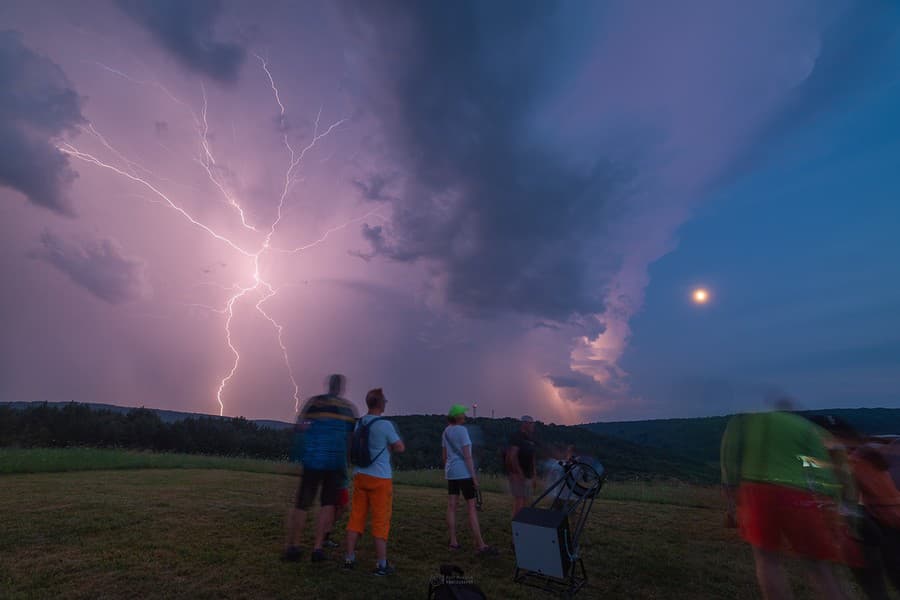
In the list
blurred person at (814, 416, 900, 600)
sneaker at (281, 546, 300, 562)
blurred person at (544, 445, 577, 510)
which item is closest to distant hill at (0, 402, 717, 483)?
blurred person at (544, 445, 577, 510)

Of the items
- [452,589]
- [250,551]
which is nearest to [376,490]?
[452,589]

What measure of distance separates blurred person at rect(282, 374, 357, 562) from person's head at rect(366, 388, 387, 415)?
47 cm

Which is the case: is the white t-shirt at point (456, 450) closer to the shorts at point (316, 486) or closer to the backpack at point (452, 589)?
the shorts at point (316, 486)

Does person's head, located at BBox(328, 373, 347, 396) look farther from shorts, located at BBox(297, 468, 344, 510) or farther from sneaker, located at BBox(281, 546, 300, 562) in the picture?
sneaker, located at BBox(281, 546, 300, 562)

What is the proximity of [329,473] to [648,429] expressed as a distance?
172 m

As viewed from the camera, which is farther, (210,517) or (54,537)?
(210,517)

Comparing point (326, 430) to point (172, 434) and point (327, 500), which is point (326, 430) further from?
point (172, 434)

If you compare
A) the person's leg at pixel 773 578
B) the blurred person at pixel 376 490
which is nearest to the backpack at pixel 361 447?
the blurred person at pixel 376 490

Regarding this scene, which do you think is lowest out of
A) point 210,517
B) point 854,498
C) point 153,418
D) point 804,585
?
point 804,585

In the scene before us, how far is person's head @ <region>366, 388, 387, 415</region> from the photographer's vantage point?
691 centimetres

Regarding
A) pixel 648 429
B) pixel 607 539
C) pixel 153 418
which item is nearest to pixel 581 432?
pixel 648 429

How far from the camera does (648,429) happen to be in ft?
523

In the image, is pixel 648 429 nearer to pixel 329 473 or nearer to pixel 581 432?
pixel 581 432

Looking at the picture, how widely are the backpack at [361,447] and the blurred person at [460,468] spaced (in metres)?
1.46
